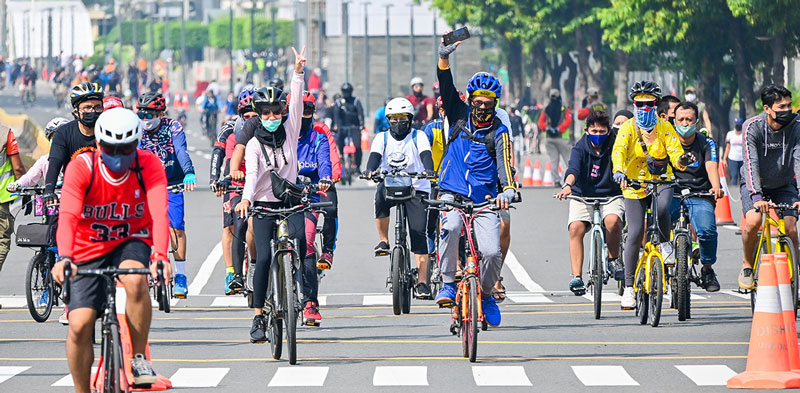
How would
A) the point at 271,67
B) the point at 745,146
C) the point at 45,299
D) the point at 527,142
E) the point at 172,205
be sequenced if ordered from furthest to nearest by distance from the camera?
the point at 271,67 < the point at 527,142 < the point at 172,205 < the point at 45,299 < the point at 745,146

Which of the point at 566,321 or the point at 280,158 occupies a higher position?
the point at 280,158

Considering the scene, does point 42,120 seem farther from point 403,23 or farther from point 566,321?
point 566,321

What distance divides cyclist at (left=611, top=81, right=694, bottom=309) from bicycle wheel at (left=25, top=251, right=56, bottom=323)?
14.8 feet

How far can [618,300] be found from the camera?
17.0 metres

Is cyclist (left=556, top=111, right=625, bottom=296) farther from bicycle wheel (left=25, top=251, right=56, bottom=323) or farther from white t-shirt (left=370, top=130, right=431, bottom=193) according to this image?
bicycle wheel (left=25, top=251, right=56, bottom=323)

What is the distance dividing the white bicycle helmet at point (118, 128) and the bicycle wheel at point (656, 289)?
18.4ft

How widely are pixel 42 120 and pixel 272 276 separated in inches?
2323

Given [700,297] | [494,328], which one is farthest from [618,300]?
[494,328]

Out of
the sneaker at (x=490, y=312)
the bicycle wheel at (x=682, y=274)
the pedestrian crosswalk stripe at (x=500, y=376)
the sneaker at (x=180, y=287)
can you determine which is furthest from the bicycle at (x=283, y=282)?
the sneaker at (x=180, y=287)

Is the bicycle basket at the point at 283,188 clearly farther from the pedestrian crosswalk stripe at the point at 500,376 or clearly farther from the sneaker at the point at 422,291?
the sneaker at the point at 422,291

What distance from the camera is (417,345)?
13.5 metres

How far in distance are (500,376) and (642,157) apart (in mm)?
3807

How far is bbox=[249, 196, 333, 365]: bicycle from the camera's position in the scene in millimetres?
12117

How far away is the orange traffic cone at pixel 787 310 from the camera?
11.5 meters
